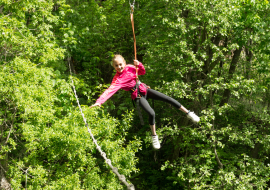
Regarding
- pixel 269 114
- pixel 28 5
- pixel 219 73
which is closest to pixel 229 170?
pixel 269 114

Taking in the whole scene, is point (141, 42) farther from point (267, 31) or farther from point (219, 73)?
point (267, 31)

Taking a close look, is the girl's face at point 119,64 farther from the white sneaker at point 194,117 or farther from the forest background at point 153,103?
the forest background at point 153,103

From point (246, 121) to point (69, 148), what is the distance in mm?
4697

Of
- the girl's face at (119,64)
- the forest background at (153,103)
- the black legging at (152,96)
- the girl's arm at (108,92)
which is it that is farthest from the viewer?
the forest background at (153,103)

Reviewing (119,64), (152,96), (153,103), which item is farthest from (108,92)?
(153,103)

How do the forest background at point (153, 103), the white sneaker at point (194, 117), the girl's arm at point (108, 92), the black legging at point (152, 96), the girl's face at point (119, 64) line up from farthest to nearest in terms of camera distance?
the forest background at point (153, 103) → the white sneaker at point (194, 117) → the black legging at point (152, 96) → the girl's face at point (119, 64) → the girl's arm at point (108, 92)

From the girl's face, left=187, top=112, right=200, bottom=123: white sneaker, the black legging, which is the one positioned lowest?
left=187, top=112, right=200, bottom=123: white sneaker

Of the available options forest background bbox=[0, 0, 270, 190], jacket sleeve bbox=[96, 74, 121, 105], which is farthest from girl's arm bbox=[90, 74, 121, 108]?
forest background bbox=[0, 0, 270, 190]

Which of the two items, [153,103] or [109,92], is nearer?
[109,92]

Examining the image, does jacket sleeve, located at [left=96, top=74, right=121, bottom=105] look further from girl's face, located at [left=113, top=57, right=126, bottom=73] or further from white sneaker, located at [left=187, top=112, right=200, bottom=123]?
white sneaker, located at [left=187, top=112, right=200, bottom=123]

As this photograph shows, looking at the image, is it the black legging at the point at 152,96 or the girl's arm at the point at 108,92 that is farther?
the black legging at the point at 152,96

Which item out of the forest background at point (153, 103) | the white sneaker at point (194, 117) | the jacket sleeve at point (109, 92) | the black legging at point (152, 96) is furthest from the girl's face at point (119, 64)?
the forest background at point (153, 103)

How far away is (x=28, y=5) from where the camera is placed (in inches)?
255

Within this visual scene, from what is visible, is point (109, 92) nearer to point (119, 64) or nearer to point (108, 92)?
point (108, 92)
